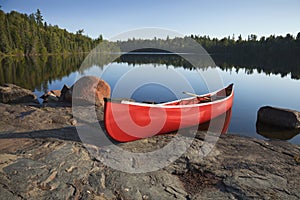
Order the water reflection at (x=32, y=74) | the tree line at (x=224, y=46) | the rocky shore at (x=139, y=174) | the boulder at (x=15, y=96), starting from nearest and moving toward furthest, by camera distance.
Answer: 1. the rocky shore at (x=139, y=174)
2. the boulder at (x=15, y=96)
3. the water reflection at (x=32, y=74)
4. the tree line at (x=224, y=46)

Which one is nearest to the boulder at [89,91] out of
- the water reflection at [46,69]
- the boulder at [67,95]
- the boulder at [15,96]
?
the boulder at [67,95]

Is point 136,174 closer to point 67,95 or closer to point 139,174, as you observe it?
point 139,174

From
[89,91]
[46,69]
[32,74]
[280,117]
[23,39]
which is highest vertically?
[23,39]

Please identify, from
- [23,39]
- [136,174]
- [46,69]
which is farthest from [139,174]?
[23,39]

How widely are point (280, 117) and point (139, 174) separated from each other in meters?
8.61

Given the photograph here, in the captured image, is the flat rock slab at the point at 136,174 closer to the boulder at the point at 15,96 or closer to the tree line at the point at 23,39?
the boulder at the point at 15,96

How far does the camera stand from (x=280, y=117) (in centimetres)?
1025

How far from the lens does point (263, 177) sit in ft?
15.0

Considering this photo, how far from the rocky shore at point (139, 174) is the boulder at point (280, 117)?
4055mm

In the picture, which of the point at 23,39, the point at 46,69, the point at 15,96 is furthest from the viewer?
the point at 23,39

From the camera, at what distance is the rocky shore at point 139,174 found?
12.8ft

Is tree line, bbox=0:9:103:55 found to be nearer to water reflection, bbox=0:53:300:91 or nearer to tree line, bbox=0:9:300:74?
tree line, bbox=0:9:300:74

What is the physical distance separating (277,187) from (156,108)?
3631mm

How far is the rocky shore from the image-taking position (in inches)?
154
